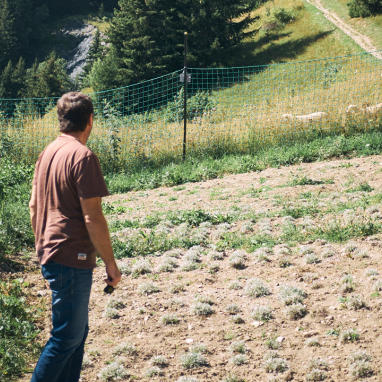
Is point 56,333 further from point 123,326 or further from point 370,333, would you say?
point 370,333

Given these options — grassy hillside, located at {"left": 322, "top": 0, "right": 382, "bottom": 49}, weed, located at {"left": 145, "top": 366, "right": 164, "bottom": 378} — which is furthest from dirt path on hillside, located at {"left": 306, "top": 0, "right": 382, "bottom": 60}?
weed, located at {"left": 145, "top": 366, "right": 164, "bottom": 378}

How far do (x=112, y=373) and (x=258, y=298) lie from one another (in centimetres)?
162

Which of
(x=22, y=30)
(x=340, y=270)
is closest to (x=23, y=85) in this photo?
(x=22, y=30)

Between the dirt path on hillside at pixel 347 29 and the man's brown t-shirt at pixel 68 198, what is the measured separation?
22.2 metres

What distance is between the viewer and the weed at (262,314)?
13.0 feet

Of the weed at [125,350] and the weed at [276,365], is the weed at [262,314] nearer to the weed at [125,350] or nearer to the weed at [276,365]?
the weed at [276,365]

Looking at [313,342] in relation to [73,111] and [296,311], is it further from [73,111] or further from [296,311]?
[73,111]

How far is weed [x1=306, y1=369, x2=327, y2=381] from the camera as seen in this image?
10.4ft

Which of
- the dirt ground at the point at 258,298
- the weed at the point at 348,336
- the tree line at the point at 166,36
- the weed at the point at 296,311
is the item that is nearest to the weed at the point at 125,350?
the dirt ground at the point at 258,298

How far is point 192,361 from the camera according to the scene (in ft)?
11.4

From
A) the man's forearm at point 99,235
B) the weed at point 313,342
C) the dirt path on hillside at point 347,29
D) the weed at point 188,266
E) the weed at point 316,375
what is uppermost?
the dirt path on hillside at point 347,29

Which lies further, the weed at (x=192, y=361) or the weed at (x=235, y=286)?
the weed at (x=235, y=286)

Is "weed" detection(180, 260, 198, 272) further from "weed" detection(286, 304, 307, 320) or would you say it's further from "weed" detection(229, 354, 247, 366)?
"weed" detection(229, 354, 247, 366)

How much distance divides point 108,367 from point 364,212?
Result: 13.0 feet
